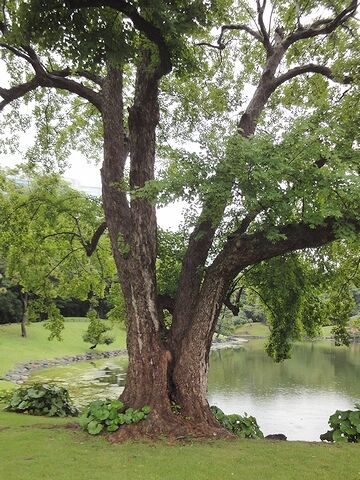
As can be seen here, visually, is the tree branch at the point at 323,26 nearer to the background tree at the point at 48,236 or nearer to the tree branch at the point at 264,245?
the tree branch at the point at 264,245

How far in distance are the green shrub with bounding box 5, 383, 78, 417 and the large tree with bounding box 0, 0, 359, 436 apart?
3.99 meters

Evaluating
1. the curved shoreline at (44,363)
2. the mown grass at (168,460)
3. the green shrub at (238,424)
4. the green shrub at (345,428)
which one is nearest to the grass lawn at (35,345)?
the curved shoreline at (44,363)

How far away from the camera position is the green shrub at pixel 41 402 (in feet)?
35.4

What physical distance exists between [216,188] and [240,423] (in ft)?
19.0

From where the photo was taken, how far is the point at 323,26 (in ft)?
33.2

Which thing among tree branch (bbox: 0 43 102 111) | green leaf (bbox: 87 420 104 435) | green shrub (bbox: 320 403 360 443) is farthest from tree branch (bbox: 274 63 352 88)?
green leaf (bbox: 87 420 104 435)

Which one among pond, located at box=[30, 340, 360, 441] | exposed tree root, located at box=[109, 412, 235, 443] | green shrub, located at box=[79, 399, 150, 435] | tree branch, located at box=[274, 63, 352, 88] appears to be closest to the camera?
exposed tree root, located at box=[109, 412, 235, 443]

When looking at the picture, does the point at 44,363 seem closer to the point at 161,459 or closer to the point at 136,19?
the point at 161,459

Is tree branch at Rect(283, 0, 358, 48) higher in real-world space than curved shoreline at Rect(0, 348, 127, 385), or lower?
higher

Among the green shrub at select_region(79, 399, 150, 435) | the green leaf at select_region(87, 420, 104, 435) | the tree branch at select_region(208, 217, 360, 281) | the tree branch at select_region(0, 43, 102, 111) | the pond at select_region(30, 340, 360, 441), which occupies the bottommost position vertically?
the pond at select_region(30, 340, 360, 441)

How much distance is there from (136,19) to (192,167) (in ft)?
7.24

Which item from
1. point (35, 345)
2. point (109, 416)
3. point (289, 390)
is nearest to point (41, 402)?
point (109, 416)

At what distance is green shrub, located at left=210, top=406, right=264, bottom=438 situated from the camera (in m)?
9.18

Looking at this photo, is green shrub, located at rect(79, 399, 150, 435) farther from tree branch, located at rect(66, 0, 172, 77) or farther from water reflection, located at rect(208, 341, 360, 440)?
water reflection, located at rect(208, 341, 360, 440)
